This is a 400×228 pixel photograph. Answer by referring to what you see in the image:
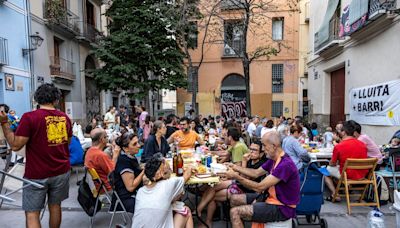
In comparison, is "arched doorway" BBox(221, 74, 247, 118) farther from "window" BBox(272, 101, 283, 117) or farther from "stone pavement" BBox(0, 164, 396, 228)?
"stone pavement" BBox(0, 164, 396, 228)

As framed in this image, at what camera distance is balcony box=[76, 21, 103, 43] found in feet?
53.9

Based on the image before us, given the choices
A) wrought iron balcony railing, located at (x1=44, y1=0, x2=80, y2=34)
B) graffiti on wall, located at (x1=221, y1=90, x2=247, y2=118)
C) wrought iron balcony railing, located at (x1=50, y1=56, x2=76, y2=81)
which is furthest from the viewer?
graffiti on wall, located at (x1=221, y1=90, x2=247, y2=118)

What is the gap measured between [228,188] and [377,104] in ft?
23.0

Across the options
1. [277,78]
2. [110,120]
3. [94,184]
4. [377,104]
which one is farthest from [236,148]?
[277,78]

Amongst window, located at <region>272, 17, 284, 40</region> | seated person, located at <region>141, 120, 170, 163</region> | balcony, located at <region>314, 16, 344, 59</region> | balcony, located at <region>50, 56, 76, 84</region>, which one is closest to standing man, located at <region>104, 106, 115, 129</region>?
balcony, located at <region>50, 56, 76, 84</region>

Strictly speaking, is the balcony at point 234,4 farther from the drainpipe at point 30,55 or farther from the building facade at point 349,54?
the drainpipe at point 30,55

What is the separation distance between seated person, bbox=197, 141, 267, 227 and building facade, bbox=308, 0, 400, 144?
627 cm

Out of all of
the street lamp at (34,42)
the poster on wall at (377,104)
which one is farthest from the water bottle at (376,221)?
the street lamp at (34,42)

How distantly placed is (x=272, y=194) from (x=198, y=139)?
4.04 metres

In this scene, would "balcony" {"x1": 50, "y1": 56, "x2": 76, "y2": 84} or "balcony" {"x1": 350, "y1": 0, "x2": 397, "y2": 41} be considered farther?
"balcony" {"x1": 50, "y1": 56, "x2": 76, "y2": 84}

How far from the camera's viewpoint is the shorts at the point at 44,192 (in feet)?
9.91

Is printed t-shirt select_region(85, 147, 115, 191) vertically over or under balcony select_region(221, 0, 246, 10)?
under

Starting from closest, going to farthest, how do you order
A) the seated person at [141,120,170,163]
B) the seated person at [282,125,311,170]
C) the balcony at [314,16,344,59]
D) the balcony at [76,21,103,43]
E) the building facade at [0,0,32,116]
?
the seated person at [282,125,311,170] < the seated person at [141,120,170,163] < the building facade at [0,0,32,116] < the balcony at [314,16,344,59] < the balcony at [76,21,103,43]

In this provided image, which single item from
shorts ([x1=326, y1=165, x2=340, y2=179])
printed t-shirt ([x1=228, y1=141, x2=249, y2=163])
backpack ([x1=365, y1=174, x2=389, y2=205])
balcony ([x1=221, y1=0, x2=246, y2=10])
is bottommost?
backpack ([x1=365, y1=174, x2=389, y2=205])
